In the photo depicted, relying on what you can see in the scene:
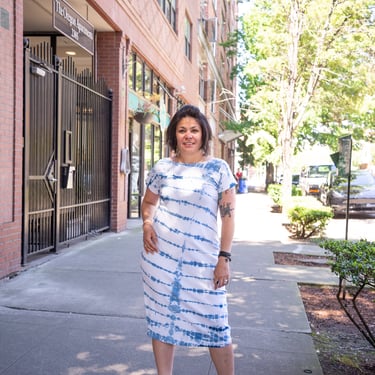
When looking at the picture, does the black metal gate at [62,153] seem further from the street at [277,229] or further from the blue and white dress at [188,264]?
the blue and white dress at [188,264]

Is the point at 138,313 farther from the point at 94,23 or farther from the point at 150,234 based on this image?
the point at 94,23

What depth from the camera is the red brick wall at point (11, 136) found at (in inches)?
227

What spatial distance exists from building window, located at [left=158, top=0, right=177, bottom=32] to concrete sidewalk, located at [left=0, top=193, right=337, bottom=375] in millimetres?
9507

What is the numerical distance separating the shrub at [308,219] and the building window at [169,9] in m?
7.44

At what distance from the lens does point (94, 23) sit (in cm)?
979

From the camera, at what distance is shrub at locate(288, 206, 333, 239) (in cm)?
1106

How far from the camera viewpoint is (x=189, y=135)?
298 centimetres

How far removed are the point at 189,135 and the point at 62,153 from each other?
17.7 ft

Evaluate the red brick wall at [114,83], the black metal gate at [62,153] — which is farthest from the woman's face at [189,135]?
the red brick wall at [114,83]

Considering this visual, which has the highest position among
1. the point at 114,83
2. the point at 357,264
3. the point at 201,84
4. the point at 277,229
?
the point at 201,84

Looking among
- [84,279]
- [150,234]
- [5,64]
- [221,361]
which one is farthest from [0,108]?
[221,361]

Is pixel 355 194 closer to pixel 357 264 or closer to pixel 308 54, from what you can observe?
pixel 308 54

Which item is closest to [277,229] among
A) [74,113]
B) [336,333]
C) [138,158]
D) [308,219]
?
[308,219]

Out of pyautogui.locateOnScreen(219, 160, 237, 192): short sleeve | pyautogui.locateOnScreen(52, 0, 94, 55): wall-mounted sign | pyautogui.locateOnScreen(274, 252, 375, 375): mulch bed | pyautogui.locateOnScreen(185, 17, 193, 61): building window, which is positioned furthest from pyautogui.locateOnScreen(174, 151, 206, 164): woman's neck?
pyautogui.locateOnScreen(185, 17, 193, 61): building window
